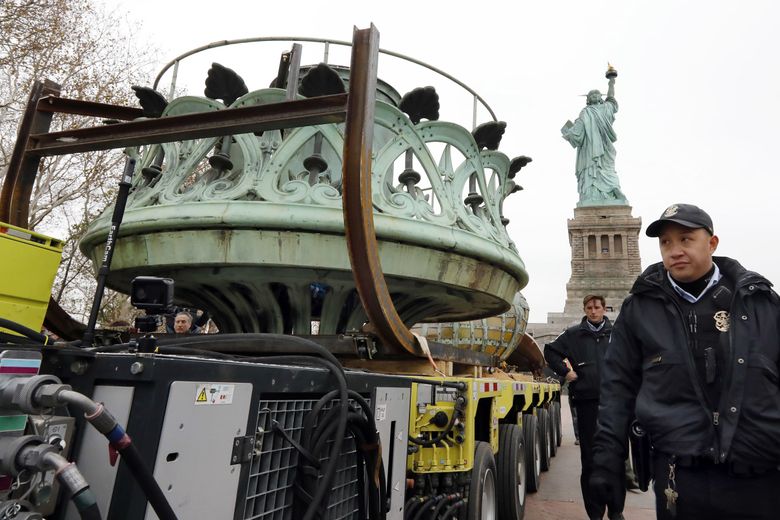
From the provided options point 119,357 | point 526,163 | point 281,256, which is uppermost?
point 526,163

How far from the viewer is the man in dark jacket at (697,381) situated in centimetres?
193


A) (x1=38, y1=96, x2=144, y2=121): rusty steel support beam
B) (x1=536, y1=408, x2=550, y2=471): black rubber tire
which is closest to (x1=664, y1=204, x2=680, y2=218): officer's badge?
(x1=38, y1=96, x2=144, y2=121): rusty steel support beam

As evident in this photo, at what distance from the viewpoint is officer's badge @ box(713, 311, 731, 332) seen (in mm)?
2090

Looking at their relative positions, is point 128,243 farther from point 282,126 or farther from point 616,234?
point 616,234

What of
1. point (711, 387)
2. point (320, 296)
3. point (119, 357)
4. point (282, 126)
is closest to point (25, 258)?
point (119, 357)

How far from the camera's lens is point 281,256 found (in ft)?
10.2

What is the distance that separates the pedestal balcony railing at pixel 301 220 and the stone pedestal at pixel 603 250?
40.4 meters

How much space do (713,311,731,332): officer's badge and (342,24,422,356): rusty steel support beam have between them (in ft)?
4.80

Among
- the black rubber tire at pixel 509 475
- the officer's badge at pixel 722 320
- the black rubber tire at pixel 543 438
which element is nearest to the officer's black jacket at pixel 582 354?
the black rubber tire at pixel 509 475

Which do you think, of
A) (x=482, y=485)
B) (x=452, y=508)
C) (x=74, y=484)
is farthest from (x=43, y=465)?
(x=482, y=485)

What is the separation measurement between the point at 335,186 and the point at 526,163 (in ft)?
5.57

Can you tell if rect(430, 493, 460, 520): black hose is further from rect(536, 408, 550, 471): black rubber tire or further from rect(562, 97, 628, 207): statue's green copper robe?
rect(562, 97, 628, 207): statue's green copper robe

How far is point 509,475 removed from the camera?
173 inches

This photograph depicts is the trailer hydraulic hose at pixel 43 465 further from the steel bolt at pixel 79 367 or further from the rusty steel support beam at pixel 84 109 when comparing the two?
the rusty steel support beam at pixel 84 109
